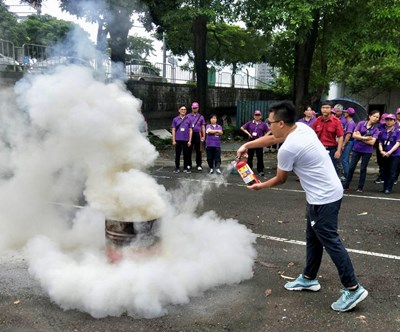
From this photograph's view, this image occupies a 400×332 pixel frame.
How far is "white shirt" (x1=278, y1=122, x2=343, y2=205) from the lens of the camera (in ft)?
11.7

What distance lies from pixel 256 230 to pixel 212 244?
1410 mm

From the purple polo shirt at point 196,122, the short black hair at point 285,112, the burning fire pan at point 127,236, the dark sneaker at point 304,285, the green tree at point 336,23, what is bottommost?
the dark sneaker at point 304,285

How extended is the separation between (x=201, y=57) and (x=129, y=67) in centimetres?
249

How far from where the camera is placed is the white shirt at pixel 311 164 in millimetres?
3557

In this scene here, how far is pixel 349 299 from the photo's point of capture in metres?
3.62

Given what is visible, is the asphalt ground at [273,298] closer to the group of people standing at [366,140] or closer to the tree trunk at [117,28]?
the group of people standing at [366,140]

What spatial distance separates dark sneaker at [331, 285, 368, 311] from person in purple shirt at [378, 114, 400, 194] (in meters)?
5.53

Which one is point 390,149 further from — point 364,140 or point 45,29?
point 45,29

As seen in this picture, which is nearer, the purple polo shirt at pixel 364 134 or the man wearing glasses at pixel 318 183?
the man wearing glasses at pixel 318 183

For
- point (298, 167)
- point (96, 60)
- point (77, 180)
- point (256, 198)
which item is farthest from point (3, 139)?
point (256, 198)

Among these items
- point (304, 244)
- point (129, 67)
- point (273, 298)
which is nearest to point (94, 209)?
point (273, 298)

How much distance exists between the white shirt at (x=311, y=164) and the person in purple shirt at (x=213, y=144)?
22.6 feet

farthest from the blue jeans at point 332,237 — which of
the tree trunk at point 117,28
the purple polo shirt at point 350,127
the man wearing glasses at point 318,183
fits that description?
the purple polo shirt at point 350,127

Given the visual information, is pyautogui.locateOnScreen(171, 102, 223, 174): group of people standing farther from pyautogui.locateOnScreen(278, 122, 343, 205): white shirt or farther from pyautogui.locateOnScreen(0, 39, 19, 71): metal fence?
pyautogui.locateOnScreen(278, 122, 343, 205): white shirt
